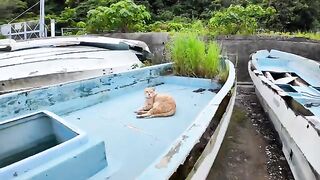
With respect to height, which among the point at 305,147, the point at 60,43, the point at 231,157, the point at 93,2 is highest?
the point at 93,2

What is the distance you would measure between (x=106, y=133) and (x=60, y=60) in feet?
6.77

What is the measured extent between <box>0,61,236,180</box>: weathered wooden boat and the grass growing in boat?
0.27 metres

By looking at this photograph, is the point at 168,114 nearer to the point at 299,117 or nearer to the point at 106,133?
the point at 106,133

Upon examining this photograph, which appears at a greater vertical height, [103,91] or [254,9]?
[254,9]

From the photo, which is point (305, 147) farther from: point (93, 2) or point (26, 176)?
point (93, 2)

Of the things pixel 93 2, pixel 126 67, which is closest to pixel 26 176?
pixel 126 67

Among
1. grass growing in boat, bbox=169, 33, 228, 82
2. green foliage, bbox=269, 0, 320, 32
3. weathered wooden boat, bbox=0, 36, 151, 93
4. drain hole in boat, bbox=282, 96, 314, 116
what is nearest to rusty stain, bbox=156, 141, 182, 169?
drain hole in boat, bbox=282, 96, 314, 116

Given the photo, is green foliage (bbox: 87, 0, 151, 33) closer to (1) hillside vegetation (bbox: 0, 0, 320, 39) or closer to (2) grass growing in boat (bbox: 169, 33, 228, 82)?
(1) hillside vegetation (bbox: 0, 0, 320, 39)

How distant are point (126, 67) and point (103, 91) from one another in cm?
144

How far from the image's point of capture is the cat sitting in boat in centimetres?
207

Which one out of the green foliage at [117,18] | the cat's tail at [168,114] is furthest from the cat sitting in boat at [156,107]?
the green foliage at [117,18]

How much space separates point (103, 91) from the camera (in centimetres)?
246

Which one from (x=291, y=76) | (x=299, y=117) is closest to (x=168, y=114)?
(x=299, y=117)

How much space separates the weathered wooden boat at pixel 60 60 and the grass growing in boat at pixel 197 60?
86 cm
